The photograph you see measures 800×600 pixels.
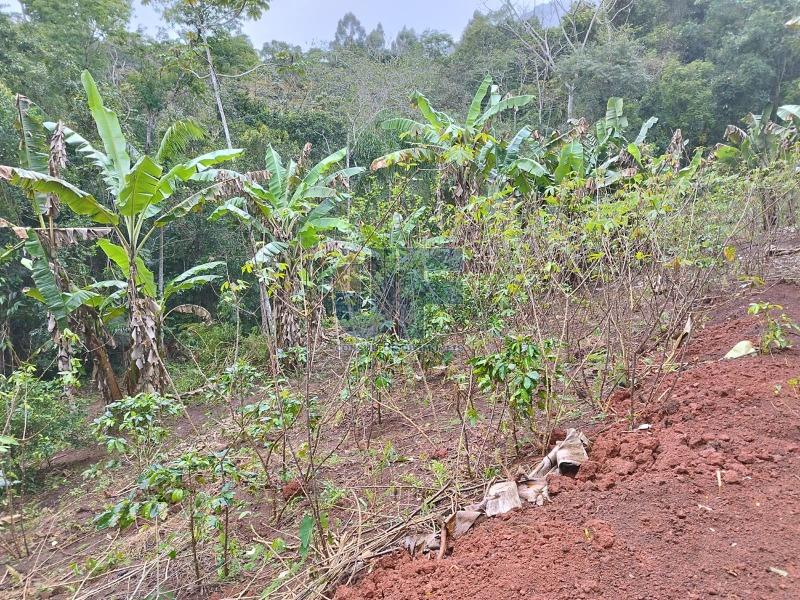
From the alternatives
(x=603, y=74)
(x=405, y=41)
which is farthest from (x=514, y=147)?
(x=405, y=41)

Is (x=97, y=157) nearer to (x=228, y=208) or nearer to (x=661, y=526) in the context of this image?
(x=228, y=208)

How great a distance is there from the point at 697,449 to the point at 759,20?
72.6ft

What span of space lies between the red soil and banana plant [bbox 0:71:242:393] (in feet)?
12.2

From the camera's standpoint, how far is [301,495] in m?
3.54

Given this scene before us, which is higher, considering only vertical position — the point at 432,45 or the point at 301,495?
the point at 432,45

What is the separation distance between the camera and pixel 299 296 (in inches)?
113

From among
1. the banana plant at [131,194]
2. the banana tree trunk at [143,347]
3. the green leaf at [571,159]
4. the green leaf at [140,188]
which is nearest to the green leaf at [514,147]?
the green leaf at [571,159]

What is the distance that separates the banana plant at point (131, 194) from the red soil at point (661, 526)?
3731 millimetres

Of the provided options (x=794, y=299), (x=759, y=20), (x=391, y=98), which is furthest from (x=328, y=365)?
(x=759, y=20)

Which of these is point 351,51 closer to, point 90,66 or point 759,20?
point 90,66

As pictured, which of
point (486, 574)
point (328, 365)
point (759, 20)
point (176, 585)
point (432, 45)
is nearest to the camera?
point (486, 574)

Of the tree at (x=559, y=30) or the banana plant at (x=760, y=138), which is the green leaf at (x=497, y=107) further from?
the tree at (x=559, y=30)

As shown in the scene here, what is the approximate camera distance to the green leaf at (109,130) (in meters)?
5.19

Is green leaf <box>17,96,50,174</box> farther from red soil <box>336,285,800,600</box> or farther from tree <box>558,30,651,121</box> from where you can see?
tree <box>558,30,651,121</box>
